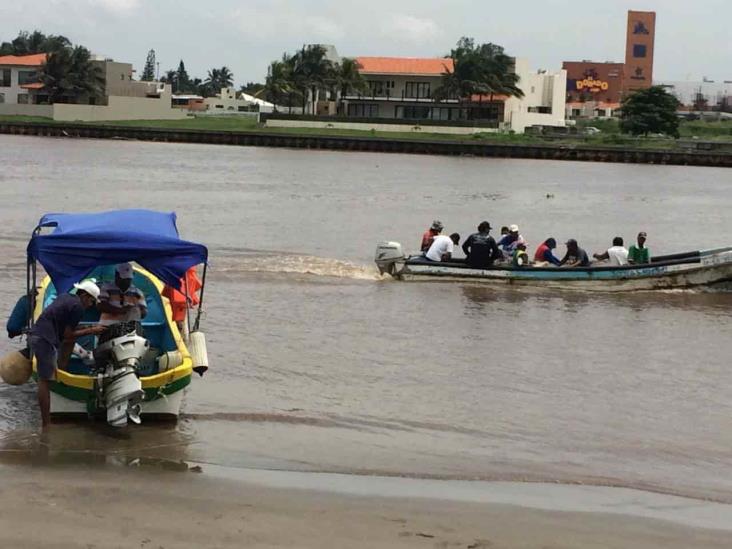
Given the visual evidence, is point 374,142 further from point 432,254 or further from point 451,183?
point 432,254

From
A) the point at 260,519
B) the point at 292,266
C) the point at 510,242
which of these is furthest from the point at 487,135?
the point at 260,519

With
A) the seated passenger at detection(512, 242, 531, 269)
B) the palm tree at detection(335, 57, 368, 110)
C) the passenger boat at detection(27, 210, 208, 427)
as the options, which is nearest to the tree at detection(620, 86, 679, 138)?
the palm tree at detection(335, 57, 368, 110)

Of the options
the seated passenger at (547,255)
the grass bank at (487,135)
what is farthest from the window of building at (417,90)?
the seated passenger at (547,255)

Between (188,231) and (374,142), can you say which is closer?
(188,231)

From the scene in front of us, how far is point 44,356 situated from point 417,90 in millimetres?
108451

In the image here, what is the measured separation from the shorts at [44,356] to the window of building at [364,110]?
4226 inches

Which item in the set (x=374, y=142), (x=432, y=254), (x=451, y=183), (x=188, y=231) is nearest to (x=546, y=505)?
(x=432, y=254)

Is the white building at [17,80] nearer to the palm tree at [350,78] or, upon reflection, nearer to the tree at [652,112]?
the palm tree at [350,78]

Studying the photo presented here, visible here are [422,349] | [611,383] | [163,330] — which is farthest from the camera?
[422,349]

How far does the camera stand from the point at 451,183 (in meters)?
69.6

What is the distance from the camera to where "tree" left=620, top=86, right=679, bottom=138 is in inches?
4348

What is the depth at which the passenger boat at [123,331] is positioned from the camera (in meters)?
12.1

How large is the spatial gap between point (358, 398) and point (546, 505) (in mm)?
4607

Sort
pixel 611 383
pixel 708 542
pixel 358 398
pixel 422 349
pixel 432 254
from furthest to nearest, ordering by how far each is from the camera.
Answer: pixel 432 254, pixel 422 349, pixel 611 383, pixel 358 398, pixel 708 542
